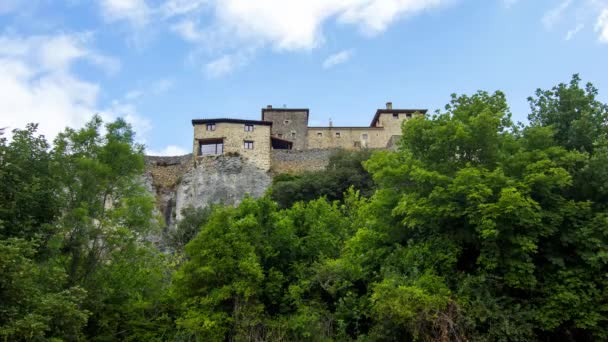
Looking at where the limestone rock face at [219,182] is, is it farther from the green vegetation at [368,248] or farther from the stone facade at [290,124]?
the green vegetation at [368,248]

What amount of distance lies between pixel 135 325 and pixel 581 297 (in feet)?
47.2

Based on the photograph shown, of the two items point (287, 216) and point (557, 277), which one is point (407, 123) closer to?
point (287, 216)

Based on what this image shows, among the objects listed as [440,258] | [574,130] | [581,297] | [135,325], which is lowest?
[135,325]

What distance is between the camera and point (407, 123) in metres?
19.9

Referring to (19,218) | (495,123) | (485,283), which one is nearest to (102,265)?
(19,218)

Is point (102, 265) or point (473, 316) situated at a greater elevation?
point (102, 265)

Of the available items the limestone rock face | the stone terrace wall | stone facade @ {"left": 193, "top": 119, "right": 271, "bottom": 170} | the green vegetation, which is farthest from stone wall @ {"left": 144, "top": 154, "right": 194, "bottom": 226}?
the green vegetation

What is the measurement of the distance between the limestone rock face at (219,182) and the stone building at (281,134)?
1088 millimetres

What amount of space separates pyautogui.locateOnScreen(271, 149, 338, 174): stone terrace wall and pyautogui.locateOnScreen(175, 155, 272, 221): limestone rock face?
211 centimetres

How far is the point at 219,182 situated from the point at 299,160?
8.62m

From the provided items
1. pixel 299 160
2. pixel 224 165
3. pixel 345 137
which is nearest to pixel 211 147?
pixel 224 165

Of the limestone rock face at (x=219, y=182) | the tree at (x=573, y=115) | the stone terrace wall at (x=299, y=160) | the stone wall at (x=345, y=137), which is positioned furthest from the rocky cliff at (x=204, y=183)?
the tree at (x=573, y=115)

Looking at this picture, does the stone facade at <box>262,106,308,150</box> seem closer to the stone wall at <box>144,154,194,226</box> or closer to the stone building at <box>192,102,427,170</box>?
the stone building at <box>192,102,427,170</box>

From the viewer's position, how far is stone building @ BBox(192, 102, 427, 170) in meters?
54.1
